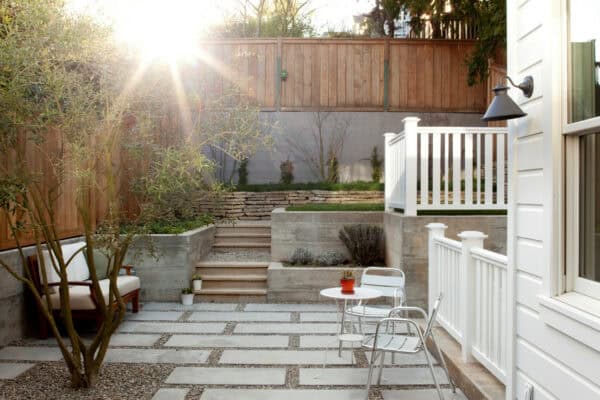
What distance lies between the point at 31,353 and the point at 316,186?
6.83 metres

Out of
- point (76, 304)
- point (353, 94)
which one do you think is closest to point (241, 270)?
point (76, 304)

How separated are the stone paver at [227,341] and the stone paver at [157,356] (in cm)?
23

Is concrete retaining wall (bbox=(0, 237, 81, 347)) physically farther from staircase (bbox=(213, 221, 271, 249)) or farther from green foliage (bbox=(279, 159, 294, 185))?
green foliage (bbox=(279, 159, 294, 185))

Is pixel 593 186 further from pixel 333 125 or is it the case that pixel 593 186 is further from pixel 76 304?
pixel 333 125

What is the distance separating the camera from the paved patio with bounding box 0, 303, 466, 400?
3.94 meters

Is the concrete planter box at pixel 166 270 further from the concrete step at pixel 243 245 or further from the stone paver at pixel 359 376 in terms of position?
the stone paver at pixel 359 376

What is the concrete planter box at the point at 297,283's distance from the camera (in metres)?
7.14

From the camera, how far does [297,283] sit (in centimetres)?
717

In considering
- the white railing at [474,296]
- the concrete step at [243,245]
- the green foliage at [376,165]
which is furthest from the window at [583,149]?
the green foliage at [376,165]

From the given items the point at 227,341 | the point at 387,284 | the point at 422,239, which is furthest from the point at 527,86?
the point at 422,239

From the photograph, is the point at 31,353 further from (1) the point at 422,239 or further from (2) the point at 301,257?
(1) the point at 422,239

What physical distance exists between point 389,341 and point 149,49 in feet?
8.87

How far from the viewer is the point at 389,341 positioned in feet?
12.5

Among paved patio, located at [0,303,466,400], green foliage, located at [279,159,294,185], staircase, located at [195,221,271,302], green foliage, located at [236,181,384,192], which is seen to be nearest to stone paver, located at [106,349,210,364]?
paved patio, located at [0,303,466,400]
